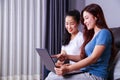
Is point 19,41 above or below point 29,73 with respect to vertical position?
above

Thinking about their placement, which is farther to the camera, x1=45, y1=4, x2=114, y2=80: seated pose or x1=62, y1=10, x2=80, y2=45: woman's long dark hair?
x1=62, y1=10, x2=80, y2=45: woman's long dark hair

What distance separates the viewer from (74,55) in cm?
215

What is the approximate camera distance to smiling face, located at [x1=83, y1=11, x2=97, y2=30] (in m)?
1.80

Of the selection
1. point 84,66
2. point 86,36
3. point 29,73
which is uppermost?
Answer: point 86,36

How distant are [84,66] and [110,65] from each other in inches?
11.2

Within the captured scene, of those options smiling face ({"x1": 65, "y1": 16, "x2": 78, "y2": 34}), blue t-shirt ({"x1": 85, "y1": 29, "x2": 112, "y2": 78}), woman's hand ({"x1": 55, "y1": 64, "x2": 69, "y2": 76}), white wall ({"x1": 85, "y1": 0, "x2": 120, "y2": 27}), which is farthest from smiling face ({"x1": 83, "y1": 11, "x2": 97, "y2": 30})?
white wall ({"x1": 85, "y1": 0, "x2": 120, "y2": 27})

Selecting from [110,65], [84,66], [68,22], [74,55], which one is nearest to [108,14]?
[68,22]

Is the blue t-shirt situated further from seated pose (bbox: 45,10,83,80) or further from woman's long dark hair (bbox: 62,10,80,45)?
woman's long dark hair (bbox: 62,10,80,45)

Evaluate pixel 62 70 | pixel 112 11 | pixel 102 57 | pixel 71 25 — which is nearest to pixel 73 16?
pixel 71 25

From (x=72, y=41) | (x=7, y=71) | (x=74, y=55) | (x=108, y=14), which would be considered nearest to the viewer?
(x=74, y=55)

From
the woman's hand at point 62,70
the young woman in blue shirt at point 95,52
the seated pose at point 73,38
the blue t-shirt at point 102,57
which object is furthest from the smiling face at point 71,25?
the woman's hand at point 62,70

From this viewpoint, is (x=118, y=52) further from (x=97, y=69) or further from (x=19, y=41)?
(x=19, y=41)

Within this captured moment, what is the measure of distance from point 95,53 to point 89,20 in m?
0.30

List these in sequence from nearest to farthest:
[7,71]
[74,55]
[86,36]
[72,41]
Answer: [86,36], [74,55], [72,41], [7,71]
